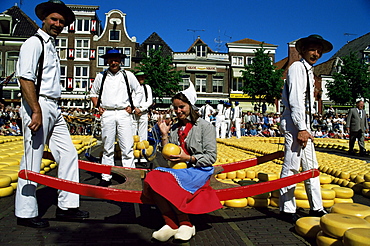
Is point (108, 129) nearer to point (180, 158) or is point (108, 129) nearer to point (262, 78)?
point (180, 158)

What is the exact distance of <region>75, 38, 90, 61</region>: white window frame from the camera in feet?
148

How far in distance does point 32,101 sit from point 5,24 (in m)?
43.4

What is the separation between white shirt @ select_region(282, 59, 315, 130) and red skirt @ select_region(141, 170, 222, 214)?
1.46 metres

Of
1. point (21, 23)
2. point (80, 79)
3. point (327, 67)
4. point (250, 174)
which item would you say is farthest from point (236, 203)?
point (327, 67)

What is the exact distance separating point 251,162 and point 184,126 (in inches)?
56.1

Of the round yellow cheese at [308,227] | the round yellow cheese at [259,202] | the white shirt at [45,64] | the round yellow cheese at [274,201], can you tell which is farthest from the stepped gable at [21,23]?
the round yellow cheese at [308,227]

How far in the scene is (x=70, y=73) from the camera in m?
44.9

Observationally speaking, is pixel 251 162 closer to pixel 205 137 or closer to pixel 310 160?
pixel 310 160

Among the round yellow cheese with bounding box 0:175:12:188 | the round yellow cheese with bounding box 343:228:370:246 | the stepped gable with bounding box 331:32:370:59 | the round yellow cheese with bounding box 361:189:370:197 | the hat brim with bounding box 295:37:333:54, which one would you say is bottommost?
the round yellow cheese with bounding box 361:189:370:197

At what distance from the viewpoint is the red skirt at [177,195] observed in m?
3.27

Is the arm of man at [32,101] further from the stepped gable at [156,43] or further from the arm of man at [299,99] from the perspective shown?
the stepped gable at [156,43]

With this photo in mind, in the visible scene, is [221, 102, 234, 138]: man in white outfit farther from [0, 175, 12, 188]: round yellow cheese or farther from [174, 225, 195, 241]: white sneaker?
[174, 225, 195, 241]: white sneaker

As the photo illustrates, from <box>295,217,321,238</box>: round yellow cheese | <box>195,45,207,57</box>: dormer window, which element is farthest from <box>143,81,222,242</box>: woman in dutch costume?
<box>195,45,207,57</box>: dormer window

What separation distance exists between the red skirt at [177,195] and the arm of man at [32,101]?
1.38 meters
